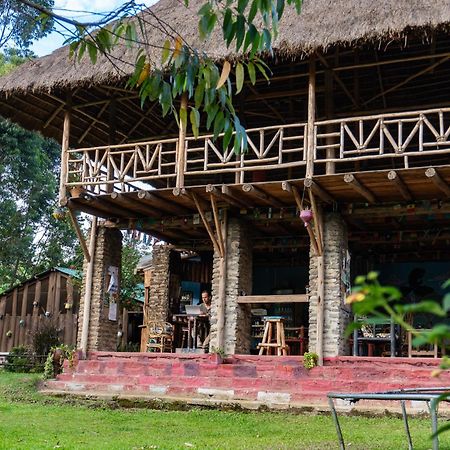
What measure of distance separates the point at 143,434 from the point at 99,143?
8.09m

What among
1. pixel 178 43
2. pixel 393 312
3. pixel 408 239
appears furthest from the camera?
pixel 408 239

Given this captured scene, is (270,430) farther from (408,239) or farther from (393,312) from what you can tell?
(393,312)

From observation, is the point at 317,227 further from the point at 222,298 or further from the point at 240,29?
the point at 240,29

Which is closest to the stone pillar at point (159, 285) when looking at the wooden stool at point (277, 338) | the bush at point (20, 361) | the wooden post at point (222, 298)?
the bush at point (20, 361)

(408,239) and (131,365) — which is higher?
(408,239)

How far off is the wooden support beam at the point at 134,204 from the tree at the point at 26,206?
1011cm

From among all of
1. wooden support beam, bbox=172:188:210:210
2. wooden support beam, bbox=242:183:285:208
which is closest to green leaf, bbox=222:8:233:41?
wooden support beam, bbox=242:183:285:208

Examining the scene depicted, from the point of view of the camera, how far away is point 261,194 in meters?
11.4

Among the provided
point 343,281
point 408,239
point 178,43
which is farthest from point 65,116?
point 178,43

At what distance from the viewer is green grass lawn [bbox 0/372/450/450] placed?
7.21 meters

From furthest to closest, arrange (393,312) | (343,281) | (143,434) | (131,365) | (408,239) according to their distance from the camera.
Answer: (408,239)
(131,365)
(343,281)
(143,434)
(393,312)

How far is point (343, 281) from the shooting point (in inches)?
451

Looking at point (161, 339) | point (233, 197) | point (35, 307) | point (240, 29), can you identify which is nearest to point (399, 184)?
point (233, 197)

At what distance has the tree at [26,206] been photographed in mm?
22484
